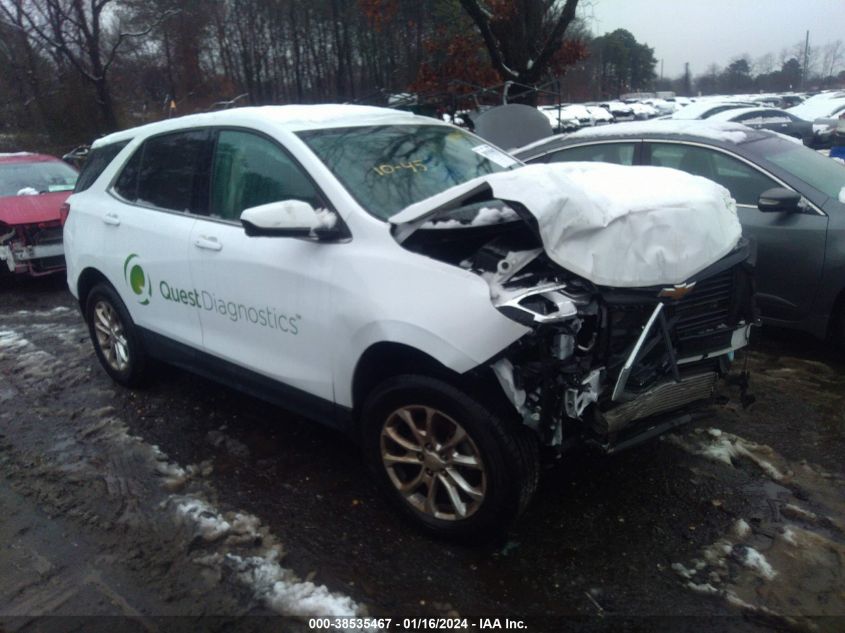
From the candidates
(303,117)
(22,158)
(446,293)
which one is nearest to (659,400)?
(446,293)

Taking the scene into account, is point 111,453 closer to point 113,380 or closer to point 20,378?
point 113,380

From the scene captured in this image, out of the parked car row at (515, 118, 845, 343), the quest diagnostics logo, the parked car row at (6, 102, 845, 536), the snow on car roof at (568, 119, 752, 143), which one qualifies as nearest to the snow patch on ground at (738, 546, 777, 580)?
the parked car row at (6, 102, 845, 536)

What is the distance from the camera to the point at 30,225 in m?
8.12

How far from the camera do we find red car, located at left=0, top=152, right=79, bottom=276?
811 centimetres

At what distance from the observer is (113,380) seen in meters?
5.31

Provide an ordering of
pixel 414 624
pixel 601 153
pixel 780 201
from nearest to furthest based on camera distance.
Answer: pixel 414 624, pixel 780 201, pixel 601 153

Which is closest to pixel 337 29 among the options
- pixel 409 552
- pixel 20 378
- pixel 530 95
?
pixel 530 95

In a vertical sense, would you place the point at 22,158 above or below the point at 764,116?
above

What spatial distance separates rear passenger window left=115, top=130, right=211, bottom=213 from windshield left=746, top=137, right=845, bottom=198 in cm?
381

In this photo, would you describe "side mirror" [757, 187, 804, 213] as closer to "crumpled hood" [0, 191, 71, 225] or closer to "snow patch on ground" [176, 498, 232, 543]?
"snow patch on ground" [176, 498, 232, 543]

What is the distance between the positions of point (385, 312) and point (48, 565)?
1.91m

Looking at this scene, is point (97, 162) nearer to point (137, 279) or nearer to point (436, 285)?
point (137, 279)

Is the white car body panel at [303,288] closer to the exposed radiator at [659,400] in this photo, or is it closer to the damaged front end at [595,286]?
the damaged front end at [595,286]

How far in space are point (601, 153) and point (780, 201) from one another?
58.3 inches
